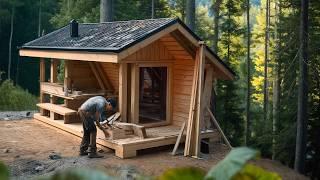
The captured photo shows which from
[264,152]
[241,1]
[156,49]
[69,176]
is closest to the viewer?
[69,176]

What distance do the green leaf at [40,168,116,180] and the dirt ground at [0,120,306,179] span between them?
5825 millimetres

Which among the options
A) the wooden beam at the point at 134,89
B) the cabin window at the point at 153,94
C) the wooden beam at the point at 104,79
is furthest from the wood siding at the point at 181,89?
the wooden beam at the point at 104,79

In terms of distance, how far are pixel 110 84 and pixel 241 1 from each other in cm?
1373

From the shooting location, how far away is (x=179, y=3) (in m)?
30.8

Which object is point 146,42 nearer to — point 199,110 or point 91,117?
point 199,110

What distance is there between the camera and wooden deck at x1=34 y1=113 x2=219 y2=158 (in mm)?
9766

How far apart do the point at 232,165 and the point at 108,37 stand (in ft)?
31.1

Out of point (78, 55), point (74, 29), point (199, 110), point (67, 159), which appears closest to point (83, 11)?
point (74, 29)

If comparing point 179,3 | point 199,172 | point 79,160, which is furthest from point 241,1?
point 199,172

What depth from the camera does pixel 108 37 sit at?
37.1 feet

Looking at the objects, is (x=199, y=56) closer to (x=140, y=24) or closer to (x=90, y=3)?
(x=140, y=24)

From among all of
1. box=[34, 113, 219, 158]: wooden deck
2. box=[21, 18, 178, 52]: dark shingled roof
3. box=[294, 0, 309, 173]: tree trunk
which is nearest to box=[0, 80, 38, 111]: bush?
box=[21, 18, 178, 52]: dark shingled roof

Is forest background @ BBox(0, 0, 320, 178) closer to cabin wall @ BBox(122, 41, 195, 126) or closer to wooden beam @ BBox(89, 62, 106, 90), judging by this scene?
cabin wall @ BBox(122, 41, 195, 126)

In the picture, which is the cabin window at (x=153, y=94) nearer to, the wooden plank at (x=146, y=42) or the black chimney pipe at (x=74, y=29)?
the wooden plank at (x=146, y=42)
